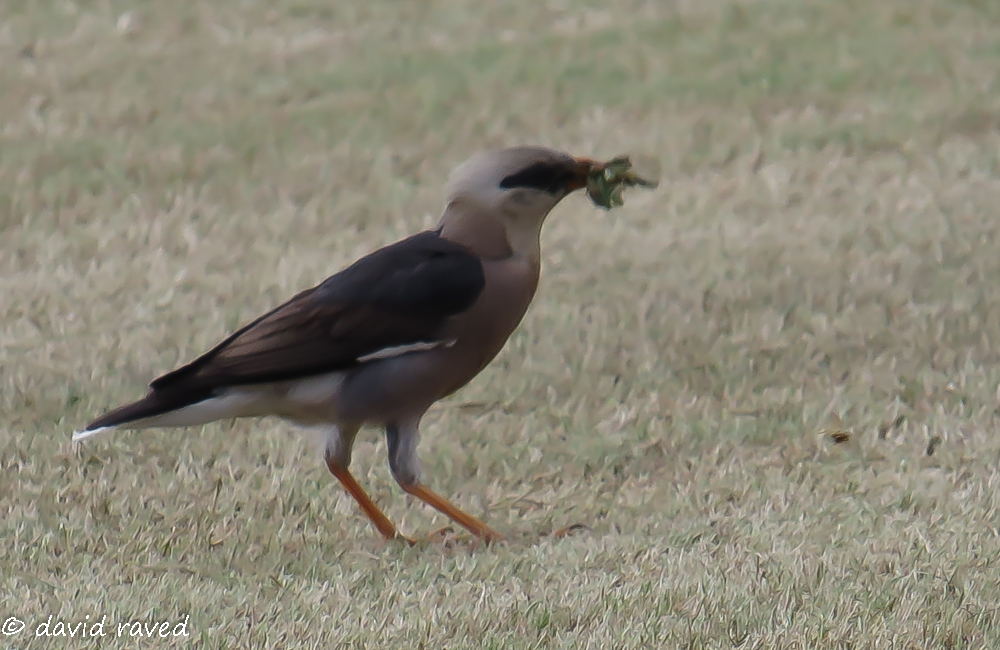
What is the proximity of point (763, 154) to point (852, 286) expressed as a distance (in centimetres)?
254

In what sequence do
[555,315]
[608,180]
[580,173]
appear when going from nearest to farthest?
[580,173]
[608,180]
[555,315]

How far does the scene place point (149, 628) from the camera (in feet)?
14.0

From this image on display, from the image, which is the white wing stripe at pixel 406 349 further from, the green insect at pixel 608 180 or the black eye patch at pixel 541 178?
the green insect at pixel 608 180

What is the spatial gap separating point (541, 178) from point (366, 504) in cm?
121

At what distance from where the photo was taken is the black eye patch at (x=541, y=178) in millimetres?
5207

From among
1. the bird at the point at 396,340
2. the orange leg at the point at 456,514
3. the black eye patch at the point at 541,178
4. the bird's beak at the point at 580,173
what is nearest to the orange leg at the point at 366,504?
the bird at the point at 396,340

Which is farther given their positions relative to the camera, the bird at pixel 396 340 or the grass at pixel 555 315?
the bird at pixel 396 340

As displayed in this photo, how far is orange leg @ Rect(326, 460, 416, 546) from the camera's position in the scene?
5180mm

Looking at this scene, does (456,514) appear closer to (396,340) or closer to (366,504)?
(366,504)

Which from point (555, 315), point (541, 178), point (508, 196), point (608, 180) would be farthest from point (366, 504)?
point (555, 315)

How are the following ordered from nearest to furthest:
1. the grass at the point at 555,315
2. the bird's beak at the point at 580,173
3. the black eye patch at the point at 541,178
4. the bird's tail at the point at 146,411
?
the grass at the point at 555,315 → the bird's tail at the point at 146,411 → the black eye patch at the point at 541,178 → the bird's beak at the point at 580,173

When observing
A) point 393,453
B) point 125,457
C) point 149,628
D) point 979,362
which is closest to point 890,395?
point 979,362

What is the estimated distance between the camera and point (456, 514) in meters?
5.21

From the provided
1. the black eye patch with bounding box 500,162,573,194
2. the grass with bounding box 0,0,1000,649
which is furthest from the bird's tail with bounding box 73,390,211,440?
the black eye patch with bounding box 500,162,573,194
